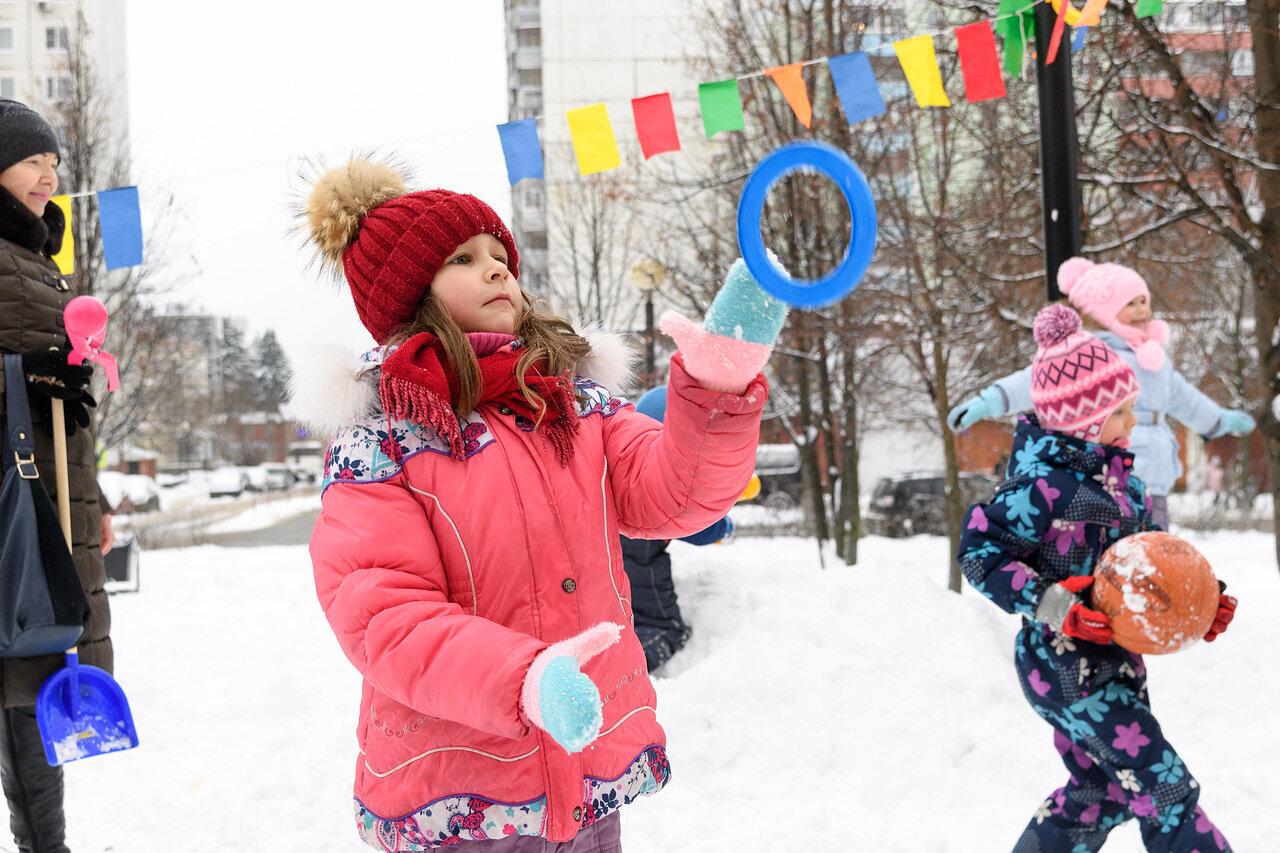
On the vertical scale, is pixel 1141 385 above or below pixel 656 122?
below

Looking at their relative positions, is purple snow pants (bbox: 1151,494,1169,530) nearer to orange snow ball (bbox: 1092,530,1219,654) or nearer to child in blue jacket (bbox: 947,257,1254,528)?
child in blue jacket (bbox: 947,257,1254,528)

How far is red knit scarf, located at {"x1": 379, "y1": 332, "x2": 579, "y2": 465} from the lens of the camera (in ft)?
5.85

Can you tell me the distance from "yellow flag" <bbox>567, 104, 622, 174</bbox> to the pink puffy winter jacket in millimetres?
5536

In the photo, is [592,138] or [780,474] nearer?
[592,138]

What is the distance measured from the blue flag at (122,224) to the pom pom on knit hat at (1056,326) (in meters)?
6.09

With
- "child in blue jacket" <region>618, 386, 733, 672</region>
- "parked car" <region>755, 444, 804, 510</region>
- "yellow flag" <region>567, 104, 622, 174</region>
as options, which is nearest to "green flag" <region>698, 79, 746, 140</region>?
"yellow flag" <region>567, 104, 622, 174</region>

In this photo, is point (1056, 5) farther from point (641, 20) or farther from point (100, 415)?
point (641, 20)

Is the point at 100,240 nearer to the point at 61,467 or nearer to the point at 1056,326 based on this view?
the point at 61,467

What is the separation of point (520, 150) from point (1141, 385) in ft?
14.1

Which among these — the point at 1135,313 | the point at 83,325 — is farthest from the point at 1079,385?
the point at 83,325

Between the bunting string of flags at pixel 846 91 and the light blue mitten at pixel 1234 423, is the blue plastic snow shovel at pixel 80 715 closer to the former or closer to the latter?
the bunting string of flags at pixel 846 91

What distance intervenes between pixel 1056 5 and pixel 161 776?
610 centimetres

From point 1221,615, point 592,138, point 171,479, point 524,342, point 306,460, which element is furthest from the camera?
point 306,460

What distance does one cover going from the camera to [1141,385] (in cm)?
511
